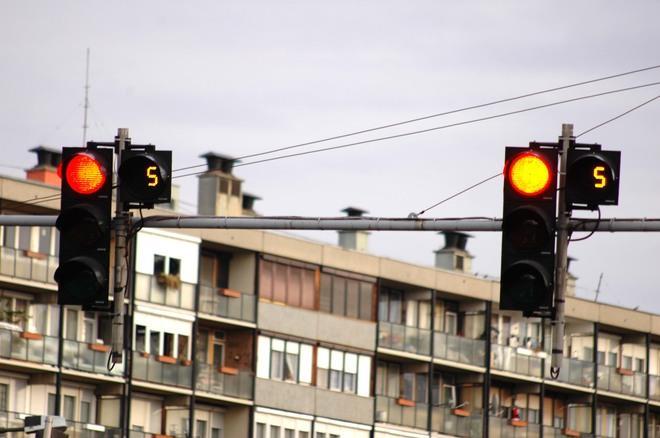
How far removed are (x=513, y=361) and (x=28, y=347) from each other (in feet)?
83.7

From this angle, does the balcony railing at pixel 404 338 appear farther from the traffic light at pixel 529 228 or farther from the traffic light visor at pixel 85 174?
the traffic light at pixel 529 228

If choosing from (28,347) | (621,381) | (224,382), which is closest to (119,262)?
(28,347)

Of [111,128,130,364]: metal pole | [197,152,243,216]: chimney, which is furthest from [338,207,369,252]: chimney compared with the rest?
[111,128,130,364]: metal pole

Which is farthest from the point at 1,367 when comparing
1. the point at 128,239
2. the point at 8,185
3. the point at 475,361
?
the point at 128,239

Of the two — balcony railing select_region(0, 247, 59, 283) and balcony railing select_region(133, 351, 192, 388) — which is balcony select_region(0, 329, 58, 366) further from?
balcony railing select_region(133, 351, 192, 388)

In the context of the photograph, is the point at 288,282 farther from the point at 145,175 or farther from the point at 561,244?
the point at 561,244

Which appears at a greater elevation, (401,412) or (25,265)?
(25,265)

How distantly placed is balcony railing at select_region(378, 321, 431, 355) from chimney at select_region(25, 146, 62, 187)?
1475 centimetres

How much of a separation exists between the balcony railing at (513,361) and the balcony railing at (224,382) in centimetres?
1347

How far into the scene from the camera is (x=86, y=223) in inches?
808

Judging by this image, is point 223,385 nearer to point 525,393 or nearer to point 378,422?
point 378,422

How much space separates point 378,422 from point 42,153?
17.4 m

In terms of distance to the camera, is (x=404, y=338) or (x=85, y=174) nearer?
(x=85, y=174)

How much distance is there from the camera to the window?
8256 cm
